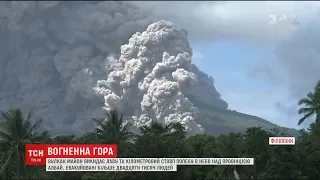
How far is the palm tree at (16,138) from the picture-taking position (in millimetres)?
66812

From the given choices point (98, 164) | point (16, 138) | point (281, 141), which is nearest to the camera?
point (98, 164)

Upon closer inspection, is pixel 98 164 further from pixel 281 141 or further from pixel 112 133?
pixel 112 133

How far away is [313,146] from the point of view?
75.1 metres

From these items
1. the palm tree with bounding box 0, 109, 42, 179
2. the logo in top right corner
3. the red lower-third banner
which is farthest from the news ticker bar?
the logo in top right corner

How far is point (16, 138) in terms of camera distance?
68250 mm

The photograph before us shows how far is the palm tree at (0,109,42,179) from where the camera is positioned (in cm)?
6681

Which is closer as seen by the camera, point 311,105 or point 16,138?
point 16,138

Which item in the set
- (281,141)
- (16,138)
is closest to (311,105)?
(281,141)

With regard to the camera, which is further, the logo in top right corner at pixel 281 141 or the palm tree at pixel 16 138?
the logo in top right corner at pixel 281 141

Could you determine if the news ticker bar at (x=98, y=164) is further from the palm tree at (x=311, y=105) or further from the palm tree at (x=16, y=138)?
the palm tree at (x=311, y=105)


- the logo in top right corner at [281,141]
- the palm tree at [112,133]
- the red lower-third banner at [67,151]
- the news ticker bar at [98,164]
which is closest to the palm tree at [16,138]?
the red lower-third banner at [67,151]

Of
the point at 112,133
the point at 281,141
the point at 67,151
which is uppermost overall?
the point at 112,133

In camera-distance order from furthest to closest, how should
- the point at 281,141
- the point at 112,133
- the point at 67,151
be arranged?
the point at 112,133
the point at 281,141
the point at 67,151

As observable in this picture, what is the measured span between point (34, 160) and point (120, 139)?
30.2 m
